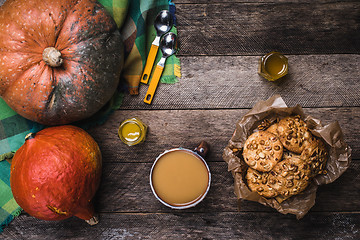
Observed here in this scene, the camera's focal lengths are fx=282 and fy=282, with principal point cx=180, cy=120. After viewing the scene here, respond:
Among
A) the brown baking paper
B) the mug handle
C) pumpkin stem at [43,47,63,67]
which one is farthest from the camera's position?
the mug handle

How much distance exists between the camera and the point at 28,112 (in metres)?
1.16

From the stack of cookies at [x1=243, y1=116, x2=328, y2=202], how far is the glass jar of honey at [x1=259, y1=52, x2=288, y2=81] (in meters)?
0.25

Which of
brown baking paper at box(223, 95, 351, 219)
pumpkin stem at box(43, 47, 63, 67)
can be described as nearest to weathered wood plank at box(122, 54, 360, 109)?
brown baking paper at box(223, 95, 351, 219)

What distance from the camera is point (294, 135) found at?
3.67 feet

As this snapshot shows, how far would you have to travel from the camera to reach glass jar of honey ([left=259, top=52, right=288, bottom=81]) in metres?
1.32

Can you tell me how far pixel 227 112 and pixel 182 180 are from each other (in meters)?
0.39

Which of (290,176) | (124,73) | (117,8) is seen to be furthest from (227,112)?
(117,8)

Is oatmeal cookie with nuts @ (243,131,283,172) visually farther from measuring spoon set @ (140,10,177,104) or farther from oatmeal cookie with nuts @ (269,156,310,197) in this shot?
measuring spoon set @ (140,10,177,104)

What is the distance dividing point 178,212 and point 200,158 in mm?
310

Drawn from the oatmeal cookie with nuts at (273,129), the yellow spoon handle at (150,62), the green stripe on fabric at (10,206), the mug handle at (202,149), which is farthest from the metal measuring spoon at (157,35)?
the green stripe on fabric at (10,206)

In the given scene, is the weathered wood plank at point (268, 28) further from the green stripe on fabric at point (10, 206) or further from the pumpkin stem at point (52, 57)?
the green stripe on fabric at point (10, 206)

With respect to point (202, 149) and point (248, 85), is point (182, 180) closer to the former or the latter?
point (202, 149)

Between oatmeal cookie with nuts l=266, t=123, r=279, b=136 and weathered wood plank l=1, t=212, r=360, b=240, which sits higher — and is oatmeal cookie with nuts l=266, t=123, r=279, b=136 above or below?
above

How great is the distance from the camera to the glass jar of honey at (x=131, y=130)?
51.1 inches
